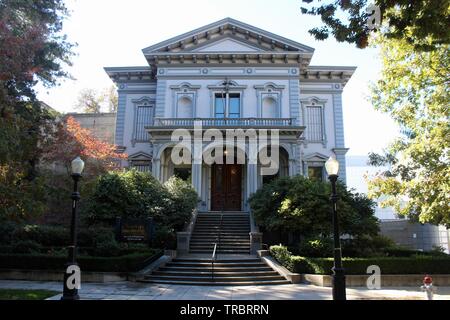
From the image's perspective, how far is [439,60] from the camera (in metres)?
16.1

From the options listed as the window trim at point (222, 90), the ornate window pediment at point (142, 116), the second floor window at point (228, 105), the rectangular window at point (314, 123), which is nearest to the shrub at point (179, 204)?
the second floor window at point (228, 105)

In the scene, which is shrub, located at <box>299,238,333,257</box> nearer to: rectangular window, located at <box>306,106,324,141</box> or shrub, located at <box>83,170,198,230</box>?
shrub, located at <box>83,170,198,230</box>

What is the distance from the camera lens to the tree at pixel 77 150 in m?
22.8

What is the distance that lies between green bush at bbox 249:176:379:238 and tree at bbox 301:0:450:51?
10738 mm

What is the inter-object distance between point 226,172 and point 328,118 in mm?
9041

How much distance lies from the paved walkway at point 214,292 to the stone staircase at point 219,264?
83 centimetres

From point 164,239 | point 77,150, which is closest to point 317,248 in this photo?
point 164,239

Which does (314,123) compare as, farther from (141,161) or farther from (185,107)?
(141,161)

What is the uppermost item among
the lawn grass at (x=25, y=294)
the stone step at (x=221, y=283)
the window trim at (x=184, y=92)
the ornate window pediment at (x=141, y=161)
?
the window trim at (x=184, y=92)

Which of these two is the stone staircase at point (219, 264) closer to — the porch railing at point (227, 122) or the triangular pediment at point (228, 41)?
the porch railing at point (227, 122)

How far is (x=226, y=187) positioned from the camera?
2775cm

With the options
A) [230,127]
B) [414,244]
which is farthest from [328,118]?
[414,244]

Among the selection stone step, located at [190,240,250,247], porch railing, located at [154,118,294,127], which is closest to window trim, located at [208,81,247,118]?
porch railing, located at [154,118,294,127]
